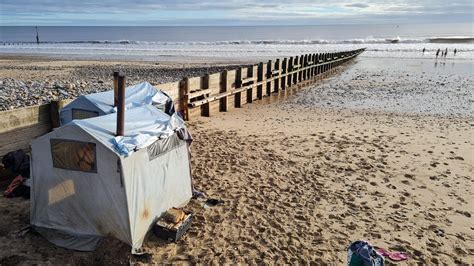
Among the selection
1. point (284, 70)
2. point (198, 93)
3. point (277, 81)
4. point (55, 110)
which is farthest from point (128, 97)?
point (284, 70)

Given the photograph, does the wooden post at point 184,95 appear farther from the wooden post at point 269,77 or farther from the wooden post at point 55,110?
the wooden post at point 269,77

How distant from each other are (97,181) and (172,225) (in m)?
1.20

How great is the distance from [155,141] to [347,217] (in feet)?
10.8

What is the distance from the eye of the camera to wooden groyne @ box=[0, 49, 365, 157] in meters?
6.70

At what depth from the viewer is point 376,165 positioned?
854 centimetres

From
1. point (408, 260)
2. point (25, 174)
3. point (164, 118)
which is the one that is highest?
point (164, 118)

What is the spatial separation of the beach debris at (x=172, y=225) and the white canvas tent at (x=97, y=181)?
0.11 meters

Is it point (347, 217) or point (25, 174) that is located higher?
point (25, 174)

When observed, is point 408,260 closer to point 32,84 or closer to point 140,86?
point 140,86

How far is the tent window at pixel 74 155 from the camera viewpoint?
183 inches

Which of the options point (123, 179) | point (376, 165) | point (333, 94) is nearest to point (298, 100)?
point (333, 94)

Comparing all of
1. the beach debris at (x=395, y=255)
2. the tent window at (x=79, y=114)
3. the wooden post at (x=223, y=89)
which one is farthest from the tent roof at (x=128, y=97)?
the wooden post at (x=223, y=89)

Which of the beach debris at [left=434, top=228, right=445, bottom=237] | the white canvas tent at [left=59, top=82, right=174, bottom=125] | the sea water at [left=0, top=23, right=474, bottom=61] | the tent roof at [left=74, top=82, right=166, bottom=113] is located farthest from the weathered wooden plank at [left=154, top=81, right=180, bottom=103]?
the sea water at [left=0, top=23, right=474, bottom=61]

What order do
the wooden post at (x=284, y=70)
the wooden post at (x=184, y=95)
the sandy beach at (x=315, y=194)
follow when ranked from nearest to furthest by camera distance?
the sandy beach at (x=315, y=194), the wooden post at (x=184, y=95), the wooden post at (x=284, y=70)
